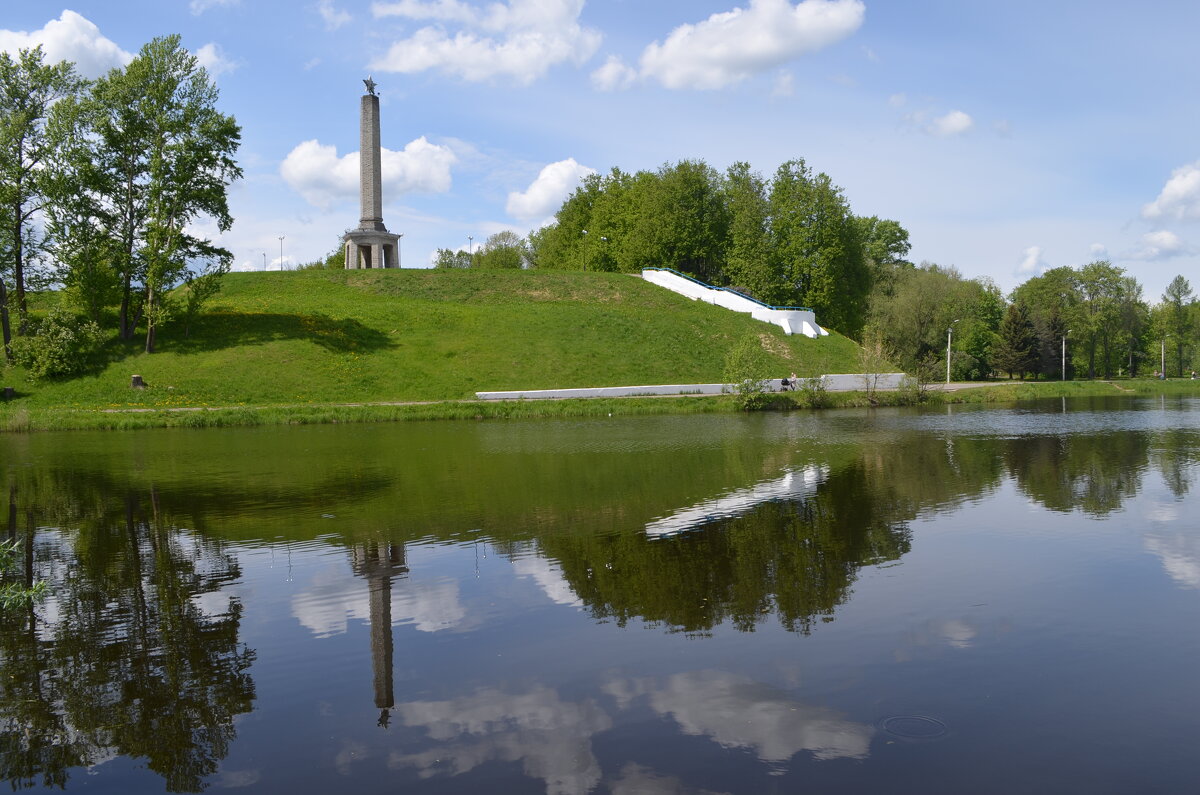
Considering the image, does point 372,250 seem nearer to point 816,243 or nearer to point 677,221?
point 677,221

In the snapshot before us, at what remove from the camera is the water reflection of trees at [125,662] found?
7883mm

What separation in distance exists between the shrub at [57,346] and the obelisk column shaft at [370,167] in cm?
2427

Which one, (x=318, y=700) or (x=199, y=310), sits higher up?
(x=199, y=310)

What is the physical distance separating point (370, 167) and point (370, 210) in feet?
12.8

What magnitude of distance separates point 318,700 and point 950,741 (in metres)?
6.14

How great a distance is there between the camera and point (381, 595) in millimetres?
12508

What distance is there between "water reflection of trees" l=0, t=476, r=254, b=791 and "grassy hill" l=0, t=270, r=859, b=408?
32.7 m

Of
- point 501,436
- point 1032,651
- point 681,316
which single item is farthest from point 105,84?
point 1032,651

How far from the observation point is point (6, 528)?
17500 mm

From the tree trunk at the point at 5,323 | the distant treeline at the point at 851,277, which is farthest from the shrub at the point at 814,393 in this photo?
the tree trunk at the point at 5,323

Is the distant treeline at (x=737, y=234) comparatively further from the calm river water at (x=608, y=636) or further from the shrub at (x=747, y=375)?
the calm river water at (x=608, y=636)

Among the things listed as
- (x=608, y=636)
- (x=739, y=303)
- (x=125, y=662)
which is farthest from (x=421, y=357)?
(x=608, y=636)

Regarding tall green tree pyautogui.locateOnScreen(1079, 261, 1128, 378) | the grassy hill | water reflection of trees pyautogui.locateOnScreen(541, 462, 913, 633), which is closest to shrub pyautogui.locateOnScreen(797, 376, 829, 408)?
the grassy hill

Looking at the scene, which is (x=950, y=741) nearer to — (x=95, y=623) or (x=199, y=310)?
(x=95, y=623)
